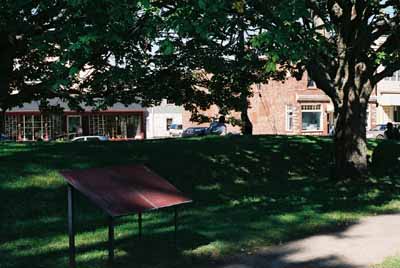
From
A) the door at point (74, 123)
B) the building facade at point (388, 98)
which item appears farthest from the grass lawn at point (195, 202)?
the building facade at point (388, 98)

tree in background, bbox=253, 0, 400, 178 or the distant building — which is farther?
the distant building

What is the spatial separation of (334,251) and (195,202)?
4.86m

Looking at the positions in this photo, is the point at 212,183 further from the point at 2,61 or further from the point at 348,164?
the point at 2,61

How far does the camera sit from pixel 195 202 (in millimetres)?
12039

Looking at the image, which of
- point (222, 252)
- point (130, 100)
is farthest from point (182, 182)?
point (222, 252)

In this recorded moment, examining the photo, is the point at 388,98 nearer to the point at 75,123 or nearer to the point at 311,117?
the point at 311,117

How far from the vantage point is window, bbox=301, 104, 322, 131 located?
51.8 meters

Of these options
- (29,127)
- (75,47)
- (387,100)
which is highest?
(387,100)

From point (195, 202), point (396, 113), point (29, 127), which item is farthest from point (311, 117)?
point (195, 202)

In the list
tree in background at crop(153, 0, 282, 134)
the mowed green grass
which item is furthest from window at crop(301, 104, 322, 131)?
the mowed green grass

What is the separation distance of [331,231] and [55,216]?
16.2 ft

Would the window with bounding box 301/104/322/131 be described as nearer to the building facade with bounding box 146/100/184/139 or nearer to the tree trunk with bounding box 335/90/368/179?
the building facade with bounding box 146/100/184/139

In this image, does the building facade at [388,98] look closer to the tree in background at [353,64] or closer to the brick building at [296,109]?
the brick building at [296,109]

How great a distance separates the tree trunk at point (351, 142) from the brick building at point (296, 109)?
35.6m
